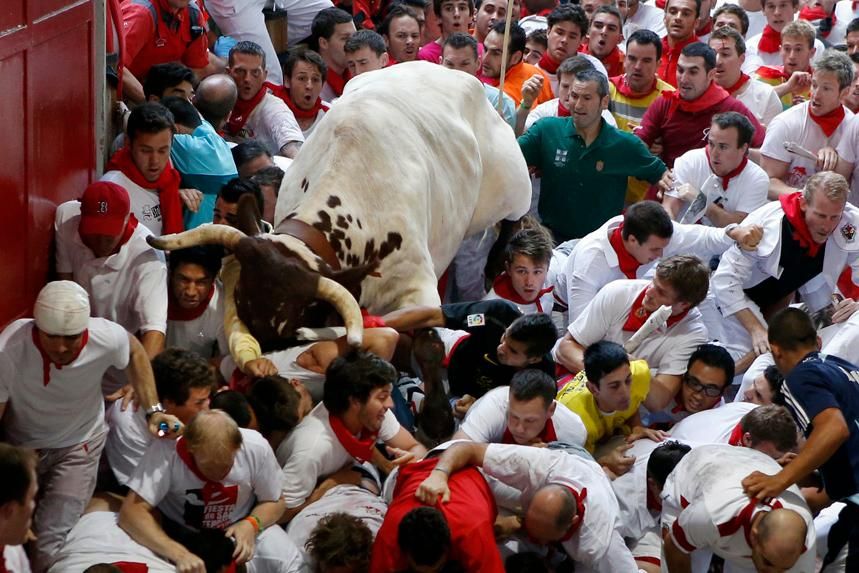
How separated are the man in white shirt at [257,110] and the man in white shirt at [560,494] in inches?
150

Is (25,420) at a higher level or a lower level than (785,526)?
higher

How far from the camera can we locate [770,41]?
13109 millimetres

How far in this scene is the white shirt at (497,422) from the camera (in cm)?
677

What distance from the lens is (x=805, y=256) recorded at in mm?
8680

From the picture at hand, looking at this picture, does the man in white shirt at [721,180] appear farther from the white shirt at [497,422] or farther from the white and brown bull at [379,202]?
the white shirt at [497,422]

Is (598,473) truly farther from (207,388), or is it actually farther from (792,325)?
(207,388)

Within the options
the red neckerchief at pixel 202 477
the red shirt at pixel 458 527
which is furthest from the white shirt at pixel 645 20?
the red neckerchief at pixel 202 477

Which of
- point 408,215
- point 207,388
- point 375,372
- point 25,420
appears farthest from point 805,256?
point 25,420

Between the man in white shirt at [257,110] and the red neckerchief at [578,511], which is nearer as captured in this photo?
the red neckerchief at [578,511]

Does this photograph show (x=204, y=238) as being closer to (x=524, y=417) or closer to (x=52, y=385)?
(x=52, y=385)

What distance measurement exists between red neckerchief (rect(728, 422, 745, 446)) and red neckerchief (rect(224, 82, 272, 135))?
4.24 m

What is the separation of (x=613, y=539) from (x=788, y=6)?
8.28m

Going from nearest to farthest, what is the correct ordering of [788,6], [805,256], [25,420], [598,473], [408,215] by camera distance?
[25,420], [598,473], [408,215], [805,256], [788,6]

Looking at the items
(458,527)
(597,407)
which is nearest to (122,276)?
(458,527)
